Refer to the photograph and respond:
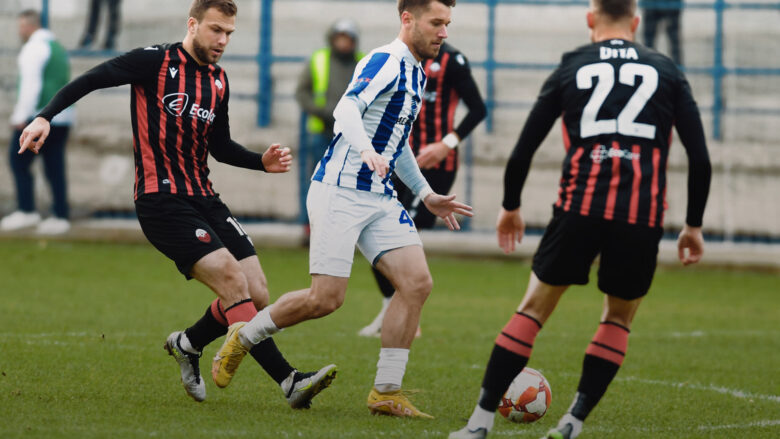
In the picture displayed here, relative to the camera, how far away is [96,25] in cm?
1562

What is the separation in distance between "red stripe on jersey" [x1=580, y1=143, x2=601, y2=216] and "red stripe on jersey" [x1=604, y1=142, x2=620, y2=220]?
61mm

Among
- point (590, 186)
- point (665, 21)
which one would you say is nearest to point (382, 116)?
point (590, 186)

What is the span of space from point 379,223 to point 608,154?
1.33m

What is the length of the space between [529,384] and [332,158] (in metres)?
1.43

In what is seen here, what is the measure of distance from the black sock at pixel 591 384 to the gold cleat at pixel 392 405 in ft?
3.02

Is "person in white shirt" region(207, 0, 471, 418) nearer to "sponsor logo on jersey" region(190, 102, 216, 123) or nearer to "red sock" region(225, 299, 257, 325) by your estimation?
"red sock" region(225, 299, 257, 325)

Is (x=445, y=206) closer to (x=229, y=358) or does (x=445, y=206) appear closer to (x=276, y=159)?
(x=276, y=159)

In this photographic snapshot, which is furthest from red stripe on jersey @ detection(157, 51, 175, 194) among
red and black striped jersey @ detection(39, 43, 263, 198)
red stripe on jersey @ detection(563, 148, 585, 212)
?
red stripe on jersey @ detection(563, 148, 585, 212)

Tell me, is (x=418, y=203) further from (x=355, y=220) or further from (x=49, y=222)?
(x=49, y=222)

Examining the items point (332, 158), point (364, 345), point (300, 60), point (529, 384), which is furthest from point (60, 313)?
point (300, 60)

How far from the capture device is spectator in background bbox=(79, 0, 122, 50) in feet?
50.9

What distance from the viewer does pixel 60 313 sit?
8.87 m

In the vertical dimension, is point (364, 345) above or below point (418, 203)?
below

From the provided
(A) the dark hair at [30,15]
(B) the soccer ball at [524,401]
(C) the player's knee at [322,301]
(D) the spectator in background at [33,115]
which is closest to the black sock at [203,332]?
(C) the player's knee at [322,301]
